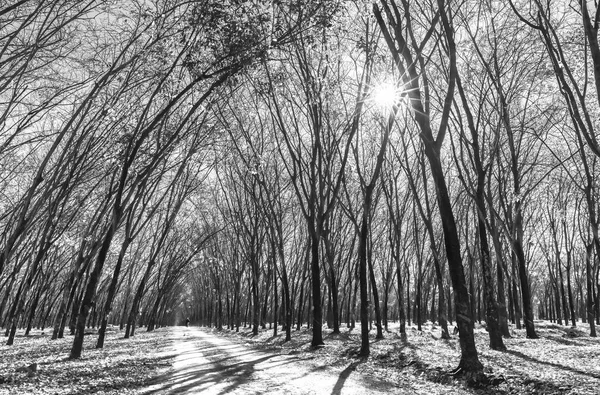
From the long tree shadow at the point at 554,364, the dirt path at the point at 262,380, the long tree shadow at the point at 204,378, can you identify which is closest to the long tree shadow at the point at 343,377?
the dirt path at the point at 262,380

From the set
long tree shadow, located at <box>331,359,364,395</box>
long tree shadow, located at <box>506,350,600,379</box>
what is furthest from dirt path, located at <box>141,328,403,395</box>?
long tree shadow, located at <box>506,350,600,379</box>

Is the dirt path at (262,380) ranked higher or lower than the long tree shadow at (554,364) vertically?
lower

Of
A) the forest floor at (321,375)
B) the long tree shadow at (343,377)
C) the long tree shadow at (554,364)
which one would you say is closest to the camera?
the forest floor at (321,375)

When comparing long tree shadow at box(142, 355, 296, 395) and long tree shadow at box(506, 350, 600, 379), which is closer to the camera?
long tree shadow at box(142, 355, 296, 395)

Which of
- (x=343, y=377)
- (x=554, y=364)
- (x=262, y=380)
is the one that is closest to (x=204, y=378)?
(x=262, y=380)

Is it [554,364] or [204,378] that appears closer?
[204,378]

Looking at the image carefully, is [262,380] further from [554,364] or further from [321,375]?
[554,364]

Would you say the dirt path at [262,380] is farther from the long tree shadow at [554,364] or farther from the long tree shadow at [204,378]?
the long tree shadow at [554,364]

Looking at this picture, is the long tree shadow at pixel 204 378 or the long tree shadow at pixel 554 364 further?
the long tree shadow at pixel 554 364

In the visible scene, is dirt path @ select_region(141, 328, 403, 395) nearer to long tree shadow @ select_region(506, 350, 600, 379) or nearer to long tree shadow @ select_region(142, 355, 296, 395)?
long tree shadow @ select_region(142, 355, 296, 395)

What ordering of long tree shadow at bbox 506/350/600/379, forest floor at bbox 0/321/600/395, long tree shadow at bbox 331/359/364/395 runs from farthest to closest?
long tree shadow at bbox 506/350/600/379, long tree shadow at bbox 331/359/364/395, forest floor at bbox 0/321/600/395

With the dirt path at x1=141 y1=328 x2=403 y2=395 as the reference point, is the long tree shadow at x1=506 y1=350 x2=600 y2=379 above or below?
above

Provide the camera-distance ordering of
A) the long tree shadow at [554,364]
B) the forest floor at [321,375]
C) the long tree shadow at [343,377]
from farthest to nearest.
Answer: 1. the long tree shadow at [554,364]
2. the long tree shadow at [343,377]
3. the forest floor at [321,375]

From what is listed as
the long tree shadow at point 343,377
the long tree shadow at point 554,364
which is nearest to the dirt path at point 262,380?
the long tree shadow at point 343,377
